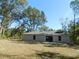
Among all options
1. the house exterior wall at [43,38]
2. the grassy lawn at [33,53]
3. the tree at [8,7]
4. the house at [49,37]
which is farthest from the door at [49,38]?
the grassy lawn at [33,53]

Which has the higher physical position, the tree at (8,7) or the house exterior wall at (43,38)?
the tree at (8,7)

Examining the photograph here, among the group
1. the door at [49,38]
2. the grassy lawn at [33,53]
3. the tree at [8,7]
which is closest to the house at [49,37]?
the door at [49,38]

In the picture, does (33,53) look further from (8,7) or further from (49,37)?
(8,7)

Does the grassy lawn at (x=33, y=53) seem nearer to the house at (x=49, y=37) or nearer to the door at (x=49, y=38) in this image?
the house at (x=49, y=37)

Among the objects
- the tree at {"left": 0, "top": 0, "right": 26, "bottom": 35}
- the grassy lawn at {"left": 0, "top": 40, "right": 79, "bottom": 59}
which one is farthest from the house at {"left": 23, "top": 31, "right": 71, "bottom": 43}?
the grassy lawn at {"left": 0, "top": 40, "right": 79, "bottom": 59}

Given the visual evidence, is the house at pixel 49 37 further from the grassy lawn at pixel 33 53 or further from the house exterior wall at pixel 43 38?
the grassy lawn at pixel 33 53

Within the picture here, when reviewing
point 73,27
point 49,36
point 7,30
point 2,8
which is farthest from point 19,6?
point 73,27

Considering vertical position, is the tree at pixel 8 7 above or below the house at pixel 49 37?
above

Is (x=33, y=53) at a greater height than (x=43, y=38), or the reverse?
(x=33, y=53)

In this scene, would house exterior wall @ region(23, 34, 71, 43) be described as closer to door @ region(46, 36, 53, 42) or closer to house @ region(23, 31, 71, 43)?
house @ region(23, 31, 71, 43)

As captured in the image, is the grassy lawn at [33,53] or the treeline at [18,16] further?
the treeline at [18,16]

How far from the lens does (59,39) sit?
4909 centimetres

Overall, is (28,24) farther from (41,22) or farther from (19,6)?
(19,6)

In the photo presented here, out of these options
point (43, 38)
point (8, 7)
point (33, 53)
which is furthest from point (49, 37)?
point (33, 53)
